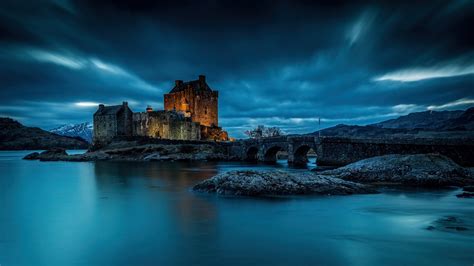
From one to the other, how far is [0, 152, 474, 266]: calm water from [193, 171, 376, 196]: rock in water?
612 mm

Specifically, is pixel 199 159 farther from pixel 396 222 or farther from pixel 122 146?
pixel 396 222

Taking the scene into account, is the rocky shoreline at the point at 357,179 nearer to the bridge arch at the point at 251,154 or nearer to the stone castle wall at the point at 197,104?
the bridge arch at the point at 251,154

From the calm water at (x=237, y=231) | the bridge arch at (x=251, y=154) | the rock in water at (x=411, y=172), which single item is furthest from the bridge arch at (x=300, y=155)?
the calm water at (x=237, y=231)

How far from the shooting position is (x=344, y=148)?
109ft

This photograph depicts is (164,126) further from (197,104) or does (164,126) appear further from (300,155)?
(300,155)

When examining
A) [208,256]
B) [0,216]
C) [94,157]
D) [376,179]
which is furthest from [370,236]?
[94,157]

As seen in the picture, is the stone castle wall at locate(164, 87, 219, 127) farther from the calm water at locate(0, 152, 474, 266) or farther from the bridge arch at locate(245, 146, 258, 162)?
the calm water at locate(0, 152, 474, 266)

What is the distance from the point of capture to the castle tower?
81562mm

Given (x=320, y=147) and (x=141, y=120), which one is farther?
(x=141, y=120)

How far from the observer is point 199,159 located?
50719 mm

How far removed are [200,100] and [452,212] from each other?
72.3 metres

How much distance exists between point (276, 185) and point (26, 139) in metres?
166

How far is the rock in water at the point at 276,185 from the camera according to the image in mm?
15055

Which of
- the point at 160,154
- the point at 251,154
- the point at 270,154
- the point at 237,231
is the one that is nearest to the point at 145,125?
the point at 160,154
